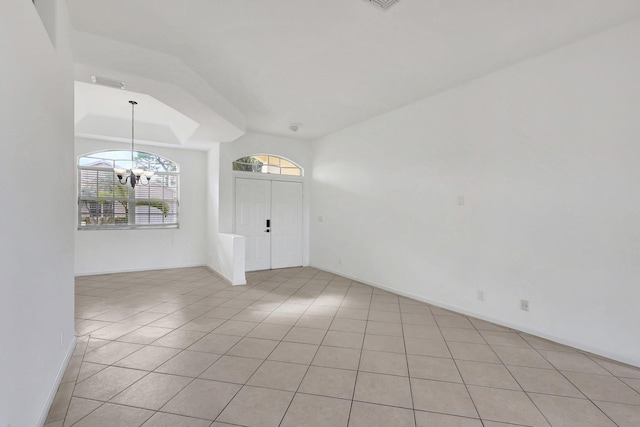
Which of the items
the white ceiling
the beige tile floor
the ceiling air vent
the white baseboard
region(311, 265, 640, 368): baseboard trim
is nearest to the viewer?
the white baseboard

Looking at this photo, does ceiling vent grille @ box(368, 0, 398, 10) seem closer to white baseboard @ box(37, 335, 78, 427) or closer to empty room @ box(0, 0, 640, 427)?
empty room @ box(0, 0, 640, 427)

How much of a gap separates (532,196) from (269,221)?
489 cm

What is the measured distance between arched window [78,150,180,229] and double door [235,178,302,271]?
1.66 meters

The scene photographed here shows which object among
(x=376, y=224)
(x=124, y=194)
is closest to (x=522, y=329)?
(x=376, y=224)

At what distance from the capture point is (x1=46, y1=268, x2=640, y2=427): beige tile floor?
1988 millimetres

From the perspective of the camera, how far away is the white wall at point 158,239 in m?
5.96

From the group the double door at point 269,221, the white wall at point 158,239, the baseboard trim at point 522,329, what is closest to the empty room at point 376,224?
the baseboard trim at point 522,329

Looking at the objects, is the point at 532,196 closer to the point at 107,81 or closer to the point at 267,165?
the point at 107,81

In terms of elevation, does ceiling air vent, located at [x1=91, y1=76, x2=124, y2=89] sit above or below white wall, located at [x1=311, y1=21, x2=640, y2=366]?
above

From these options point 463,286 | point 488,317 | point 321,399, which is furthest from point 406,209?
point 321,399

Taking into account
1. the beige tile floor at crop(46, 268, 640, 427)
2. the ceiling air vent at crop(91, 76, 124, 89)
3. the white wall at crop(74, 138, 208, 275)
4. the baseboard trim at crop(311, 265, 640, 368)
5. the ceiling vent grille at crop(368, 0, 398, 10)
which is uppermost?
the ceiling vent grille at crop(368, 0, 398, 10)

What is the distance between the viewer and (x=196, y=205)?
22.9ft

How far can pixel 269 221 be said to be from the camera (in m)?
6.74

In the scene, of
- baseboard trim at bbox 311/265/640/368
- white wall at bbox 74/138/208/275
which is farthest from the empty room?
white wall at bbox 74/138/208/275
